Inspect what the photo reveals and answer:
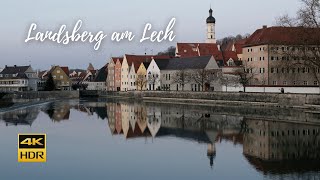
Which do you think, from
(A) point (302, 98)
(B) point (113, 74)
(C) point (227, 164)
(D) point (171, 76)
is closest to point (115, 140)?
(C) point (227, 164)

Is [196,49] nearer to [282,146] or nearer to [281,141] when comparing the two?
[281,141]

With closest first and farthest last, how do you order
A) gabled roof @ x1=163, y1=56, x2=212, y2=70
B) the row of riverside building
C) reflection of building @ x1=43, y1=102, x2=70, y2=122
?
reflection of building @ x1=43, y1=102, x2=70, y2=122 → the row of riverside building → gabled roof @ x1=163, y1=56, x2=212, y2=70

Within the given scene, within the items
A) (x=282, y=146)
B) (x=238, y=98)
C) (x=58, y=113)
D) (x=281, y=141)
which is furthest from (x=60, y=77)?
(x=282, y=146)

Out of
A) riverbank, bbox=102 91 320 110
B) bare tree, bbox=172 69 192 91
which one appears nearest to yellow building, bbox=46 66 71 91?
riverbank, bbox=102 91 320 110

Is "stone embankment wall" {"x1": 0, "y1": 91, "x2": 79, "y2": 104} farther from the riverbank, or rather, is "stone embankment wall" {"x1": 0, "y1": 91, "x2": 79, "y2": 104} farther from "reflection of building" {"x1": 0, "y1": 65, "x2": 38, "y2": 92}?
the riverbank

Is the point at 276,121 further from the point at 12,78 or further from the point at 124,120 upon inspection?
the point at 12,78

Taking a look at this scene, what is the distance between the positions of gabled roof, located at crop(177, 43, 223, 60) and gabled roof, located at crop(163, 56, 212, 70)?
20.8ft

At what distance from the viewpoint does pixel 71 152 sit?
76.9 ft

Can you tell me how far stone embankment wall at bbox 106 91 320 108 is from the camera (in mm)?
46844

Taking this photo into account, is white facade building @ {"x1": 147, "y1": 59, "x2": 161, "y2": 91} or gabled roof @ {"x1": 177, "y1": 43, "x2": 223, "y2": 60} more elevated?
gabled roof @ {"x1": 177, "y1": 43, "x2": 223, "y2": 60}

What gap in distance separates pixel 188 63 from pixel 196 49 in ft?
43.8

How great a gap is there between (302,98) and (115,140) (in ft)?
81.4

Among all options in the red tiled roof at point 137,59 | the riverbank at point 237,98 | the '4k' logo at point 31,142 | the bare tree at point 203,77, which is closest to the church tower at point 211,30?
the red tiled roof at point 137,59

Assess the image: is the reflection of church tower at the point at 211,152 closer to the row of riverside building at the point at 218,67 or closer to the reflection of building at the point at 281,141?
the reflection of building at the point at 281,141
